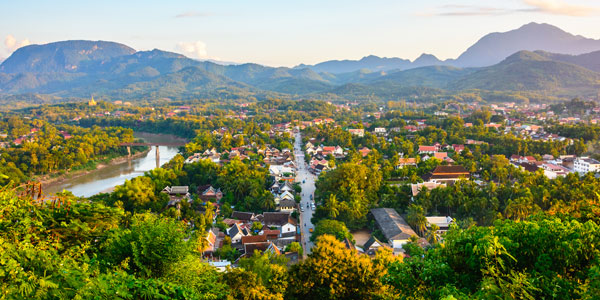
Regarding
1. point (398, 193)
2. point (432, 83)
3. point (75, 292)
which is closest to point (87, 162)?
point (398, 193)

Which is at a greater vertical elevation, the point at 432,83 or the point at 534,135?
the point at 432,83

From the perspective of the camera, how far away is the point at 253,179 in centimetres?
1656

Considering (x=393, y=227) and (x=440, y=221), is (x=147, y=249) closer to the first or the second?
(x=393, y=227)

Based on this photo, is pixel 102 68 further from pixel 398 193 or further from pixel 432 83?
pixel 398 193

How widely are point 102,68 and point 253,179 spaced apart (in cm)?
17175

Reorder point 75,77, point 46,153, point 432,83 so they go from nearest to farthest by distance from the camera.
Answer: point 46,153 → point 432,83 → point 75,77

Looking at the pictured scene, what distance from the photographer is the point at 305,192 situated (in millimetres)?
17297

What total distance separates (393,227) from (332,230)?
2.17 meters

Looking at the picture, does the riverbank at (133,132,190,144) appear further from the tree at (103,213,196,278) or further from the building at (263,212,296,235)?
the tree at (103,213,196,278)

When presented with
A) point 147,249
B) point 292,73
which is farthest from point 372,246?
point 292,73

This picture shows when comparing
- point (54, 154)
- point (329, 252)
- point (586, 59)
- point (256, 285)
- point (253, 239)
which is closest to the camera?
point (256, 285)

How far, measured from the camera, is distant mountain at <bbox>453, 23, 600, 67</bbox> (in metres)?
144

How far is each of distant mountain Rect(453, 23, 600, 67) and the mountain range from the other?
0.41m

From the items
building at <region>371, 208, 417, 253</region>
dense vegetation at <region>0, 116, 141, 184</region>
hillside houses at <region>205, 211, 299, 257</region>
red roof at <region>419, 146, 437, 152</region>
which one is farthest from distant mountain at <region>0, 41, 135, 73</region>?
building at <region>371, 208, 417, 253</region>
